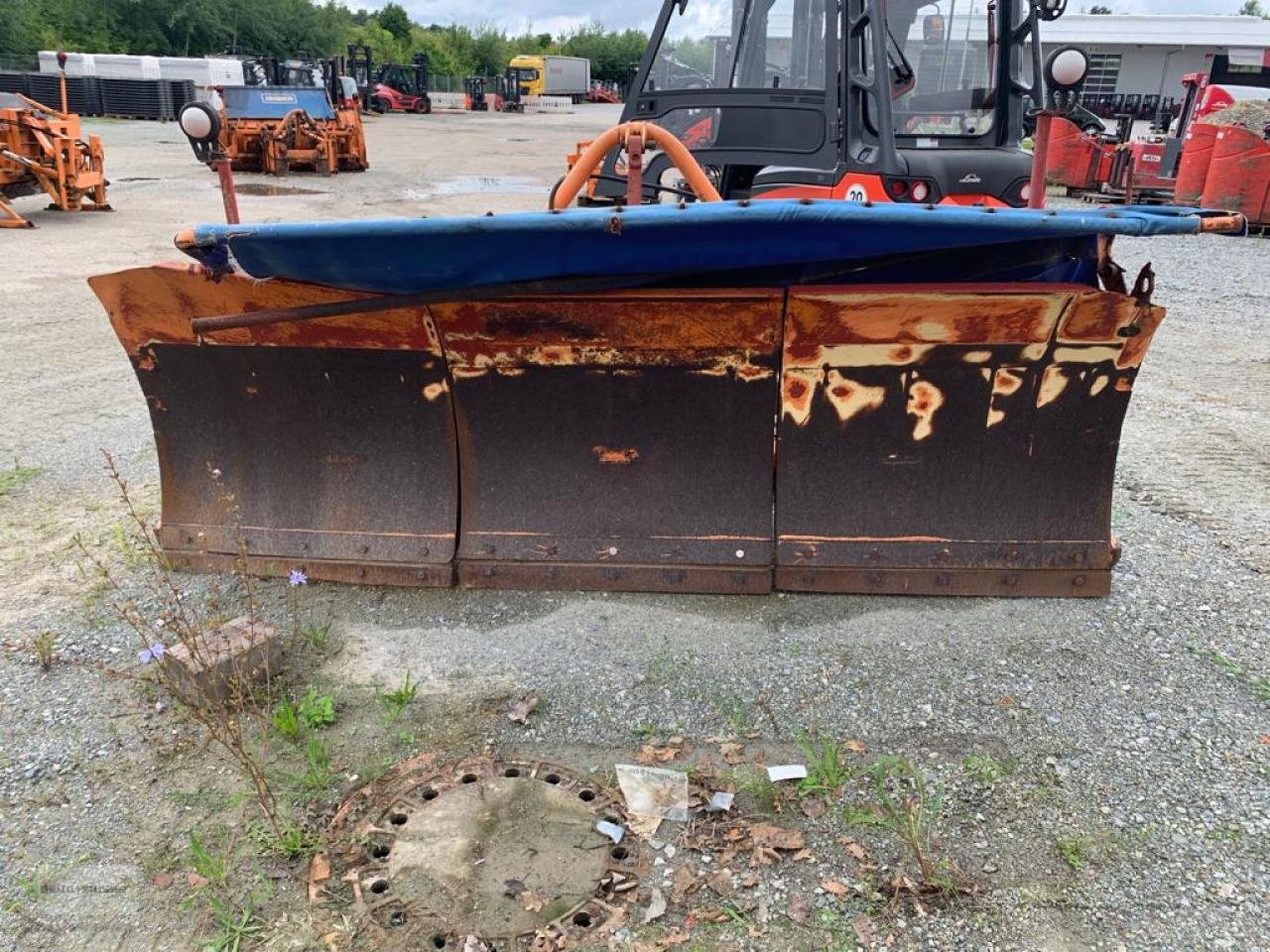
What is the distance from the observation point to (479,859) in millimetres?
2320

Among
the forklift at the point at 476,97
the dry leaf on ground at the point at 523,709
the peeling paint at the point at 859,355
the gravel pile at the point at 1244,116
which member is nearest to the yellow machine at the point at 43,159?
the dry leaf on ground at the point at 523,709

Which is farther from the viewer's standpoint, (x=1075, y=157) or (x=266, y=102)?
(x=266, y=102)

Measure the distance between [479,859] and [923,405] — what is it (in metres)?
1.95

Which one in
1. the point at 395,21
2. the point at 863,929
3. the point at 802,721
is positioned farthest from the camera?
the point at 395,21

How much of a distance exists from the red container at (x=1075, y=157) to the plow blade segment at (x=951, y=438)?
1561cm

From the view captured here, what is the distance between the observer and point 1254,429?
546 centimetres

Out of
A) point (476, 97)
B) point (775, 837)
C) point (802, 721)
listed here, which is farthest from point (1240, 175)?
point (476, 97)

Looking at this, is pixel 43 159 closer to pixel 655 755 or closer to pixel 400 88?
pixel 655 755

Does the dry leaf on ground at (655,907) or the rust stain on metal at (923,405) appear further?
the rust stain on metal at (923,405)

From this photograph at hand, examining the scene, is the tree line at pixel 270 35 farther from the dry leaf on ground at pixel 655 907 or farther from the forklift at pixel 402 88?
the dry leaf on ground at pixel 655 907

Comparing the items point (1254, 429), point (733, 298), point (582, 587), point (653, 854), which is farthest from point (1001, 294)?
point (1254, 429)

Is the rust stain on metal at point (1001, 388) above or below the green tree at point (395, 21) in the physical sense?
below

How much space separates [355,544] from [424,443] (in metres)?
0.45

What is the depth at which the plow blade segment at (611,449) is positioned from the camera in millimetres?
3109
